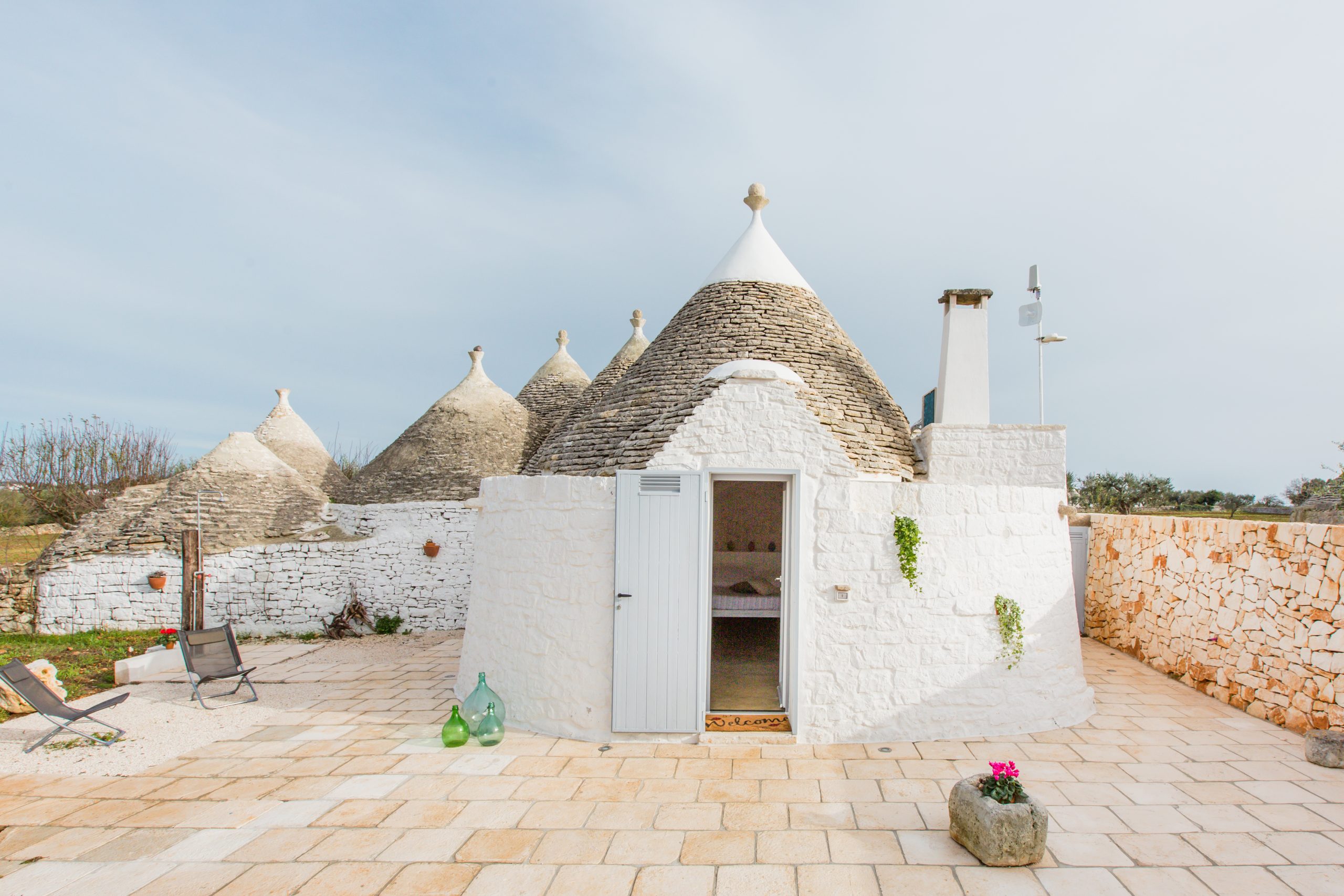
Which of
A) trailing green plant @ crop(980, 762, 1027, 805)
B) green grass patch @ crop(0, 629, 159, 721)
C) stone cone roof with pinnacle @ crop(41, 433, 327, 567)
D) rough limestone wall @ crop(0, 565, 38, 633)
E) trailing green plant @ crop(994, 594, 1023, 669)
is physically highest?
stone cone roof with pinnacle @ crop(41, 433, 327, 567)

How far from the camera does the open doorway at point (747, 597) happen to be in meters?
6.88

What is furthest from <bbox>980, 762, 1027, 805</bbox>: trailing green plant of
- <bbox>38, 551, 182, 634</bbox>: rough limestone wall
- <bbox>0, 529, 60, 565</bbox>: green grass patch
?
<bbox>0, 529, 60, 565</bbox>: green grass patch

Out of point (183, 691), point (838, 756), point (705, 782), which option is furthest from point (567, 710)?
point (183, 691)

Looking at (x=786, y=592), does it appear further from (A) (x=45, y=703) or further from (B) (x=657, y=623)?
(A) (x=45, y=703)

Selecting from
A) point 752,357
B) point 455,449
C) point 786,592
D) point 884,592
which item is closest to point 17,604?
point 455,449

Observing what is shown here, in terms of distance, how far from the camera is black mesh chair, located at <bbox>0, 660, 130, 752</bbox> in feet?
19.4

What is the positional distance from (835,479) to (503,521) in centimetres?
347

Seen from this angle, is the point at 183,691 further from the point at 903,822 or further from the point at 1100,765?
the point at 1100,765

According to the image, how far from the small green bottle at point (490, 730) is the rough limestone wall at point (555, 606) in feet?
1.39

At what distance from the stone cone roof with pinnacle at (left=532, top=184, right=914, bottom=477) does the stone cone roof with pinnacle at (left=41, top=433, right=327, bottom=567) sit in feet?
23.4

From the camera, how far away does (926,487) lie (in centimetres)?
614

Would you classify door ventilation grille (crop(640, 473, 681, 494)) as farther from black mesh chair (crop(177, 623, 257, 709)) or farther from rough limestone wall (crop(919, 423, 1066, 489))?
black mesh chair (crop(177, 623, 257, 709))

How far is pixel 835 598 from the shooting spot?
5887 mm

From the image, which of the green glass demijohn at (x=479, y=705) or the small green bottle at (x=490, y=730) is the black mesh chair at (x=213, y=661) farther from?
the small green bottle at (x=490, y=730)
